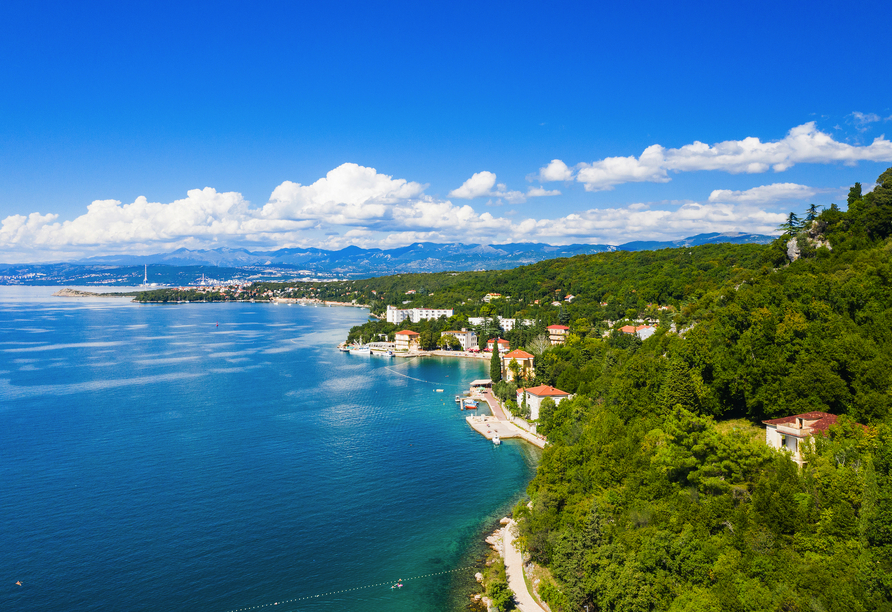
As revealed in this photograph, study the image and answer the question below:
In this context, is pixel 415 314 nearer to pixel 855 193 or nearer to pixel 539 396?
pixel 539 396

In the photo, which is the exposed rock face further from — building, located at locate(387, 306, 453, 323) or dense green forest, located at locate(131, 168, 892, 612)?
building, located at locate(387, 306, 453, 323)

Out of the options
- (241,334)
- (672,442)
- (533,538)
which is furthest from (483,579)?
(241,334)

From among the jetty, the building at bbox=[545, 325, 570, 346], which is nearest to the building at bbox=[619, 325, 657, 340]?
the building at bbox=[545, 325, 570, 346]

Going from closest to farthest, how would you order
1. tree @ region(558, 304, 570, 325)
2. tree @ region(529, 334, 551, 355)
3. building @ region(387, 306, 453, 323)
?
tree @ region(529, 334, 551, 355)
tree @ region(558, 304, 570, 325)
building @ region(387, 306, 453, 323)

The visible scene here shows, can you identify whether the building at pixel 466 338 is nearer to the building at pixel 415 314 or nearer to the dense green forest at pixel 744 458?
the building at pixel 415 314

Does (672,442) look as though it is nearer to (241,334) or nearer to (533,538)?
(533,538)
